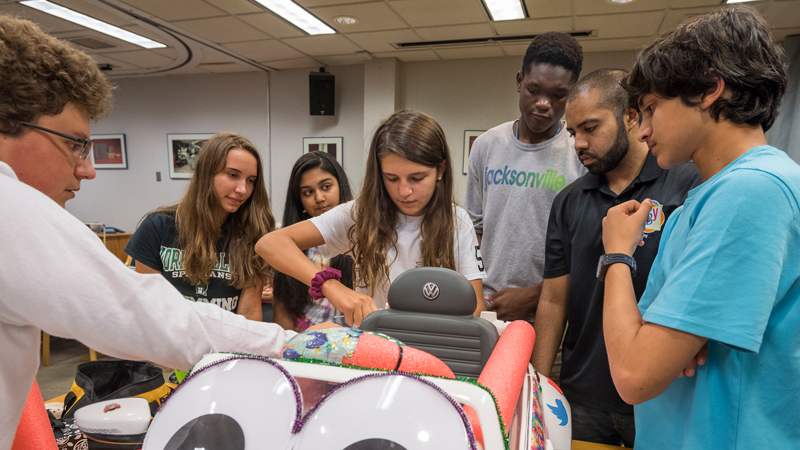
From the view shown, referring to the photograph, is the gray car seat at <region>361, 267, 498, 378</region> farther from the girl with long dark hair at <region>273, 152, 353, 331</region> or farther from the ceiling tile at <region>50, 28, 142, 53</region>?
the ceiling tile at <region>50, 28, 142, 53</region>

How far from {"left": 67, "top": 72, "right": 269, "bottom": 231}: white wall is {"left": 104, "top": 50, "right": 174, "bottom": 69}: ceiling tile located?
624 millimetres

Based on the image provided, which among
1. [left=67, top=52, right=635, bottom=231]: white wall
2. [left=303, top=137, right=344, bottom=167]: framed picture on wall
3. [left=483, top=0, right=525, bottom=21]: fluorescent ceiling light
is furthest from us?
[left=303, top=137, right=344, bottom=167]: framed picture on wall

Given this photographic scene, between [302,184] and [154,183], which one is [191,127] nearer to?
[154,183]

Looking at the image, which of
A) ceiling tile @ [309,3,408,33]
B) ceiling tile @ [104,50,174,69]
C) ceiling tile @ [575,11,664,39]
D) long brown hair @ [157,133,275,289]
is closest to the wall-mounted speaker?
ceiling tile @ [309,3,408,33]

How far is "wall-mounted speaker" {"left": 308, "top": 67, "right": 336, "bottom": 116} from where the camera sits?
5.73 metres

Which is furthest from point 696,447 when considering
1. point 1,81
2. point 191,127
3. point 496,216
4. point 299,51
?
point 191,127

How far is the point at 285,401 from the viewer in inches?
22.0

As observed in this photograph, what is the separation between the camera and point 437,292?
972 millimetres

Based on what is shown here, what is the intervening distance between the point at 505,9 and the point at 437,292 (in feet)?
12.3

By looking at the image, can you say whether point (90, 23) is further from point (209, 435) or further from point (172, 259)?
point (209, 435)

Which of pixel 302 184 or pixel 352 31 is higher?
pixel 352 31

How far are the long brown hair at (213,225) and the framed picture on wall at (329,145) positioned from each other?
4.07 metres

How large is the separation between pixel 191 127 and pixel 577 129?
6.63 meters

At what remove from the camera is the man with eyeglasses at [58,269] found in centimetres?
62
